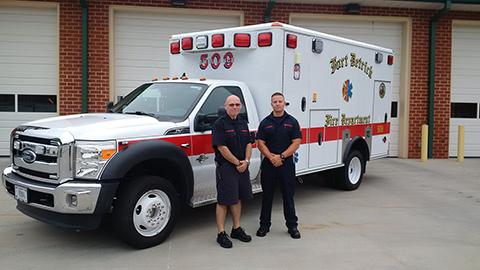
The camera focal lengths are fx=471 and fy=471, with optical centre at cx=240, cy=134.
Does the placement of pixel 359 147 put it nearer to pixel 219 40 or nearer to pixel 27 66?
pixel 219 40

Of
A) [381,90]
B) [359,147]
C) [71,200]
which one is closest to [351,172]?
[359,147]

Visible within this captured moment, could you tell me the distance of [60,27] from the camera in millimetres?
11023

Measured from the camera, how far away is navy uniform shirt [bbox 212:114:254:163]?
5164mm

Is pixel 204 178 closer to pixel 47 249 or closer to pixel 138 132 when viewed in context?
pixel 138 132

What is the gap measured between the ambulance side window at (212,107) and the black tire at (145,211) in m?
0.84

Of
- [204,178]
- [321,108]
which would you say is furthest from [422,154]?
[204,178]

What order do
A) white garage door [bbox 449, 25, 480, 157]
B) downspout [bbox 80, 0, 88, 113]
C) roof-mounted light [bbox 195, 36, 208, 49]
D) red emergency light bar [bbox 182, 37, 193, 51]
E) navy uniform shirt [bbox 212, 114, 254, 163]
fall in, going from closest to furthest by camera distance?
navy uniform shirt [bbox 212, 114, 254, 163] → roof-mounted light [bbox 195, 36, 208, 49] → red emergency light bar [bbox 182, 37, 193, 51] → downspout [bbox 80, 0, 88, 113] → white garage door [bbox 449, 25, 480, 157]

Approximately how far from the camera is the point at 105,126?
4973mm

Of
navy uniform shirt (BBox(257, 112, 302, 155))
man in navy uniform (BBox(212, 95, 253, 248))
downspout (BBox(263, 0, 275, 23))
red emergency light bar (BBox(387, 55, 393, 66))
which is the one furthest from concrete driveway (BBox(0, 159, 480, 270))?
downspout (BBox(263, 0, 275, 23))

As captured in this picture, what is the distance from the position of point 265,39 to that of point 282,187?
2.09 meters

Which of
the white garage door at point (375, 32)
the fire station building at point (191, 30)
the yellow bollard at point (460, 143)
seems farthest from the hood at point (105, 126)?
the yellow bollard at point (460, 143)

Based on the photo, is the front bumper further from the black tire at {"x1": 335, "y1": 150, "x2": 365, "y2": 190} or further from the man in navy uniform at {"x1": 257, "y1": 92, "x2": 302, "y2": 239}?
the black tire at {"x1": 335, "y1": 150, "x2": 365, "y2": 190}

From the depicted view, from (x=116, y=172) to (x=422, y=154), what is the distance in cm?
977

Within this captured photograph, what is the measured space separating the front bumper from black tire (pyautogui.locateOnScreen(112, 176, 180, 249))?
0.72 feet
